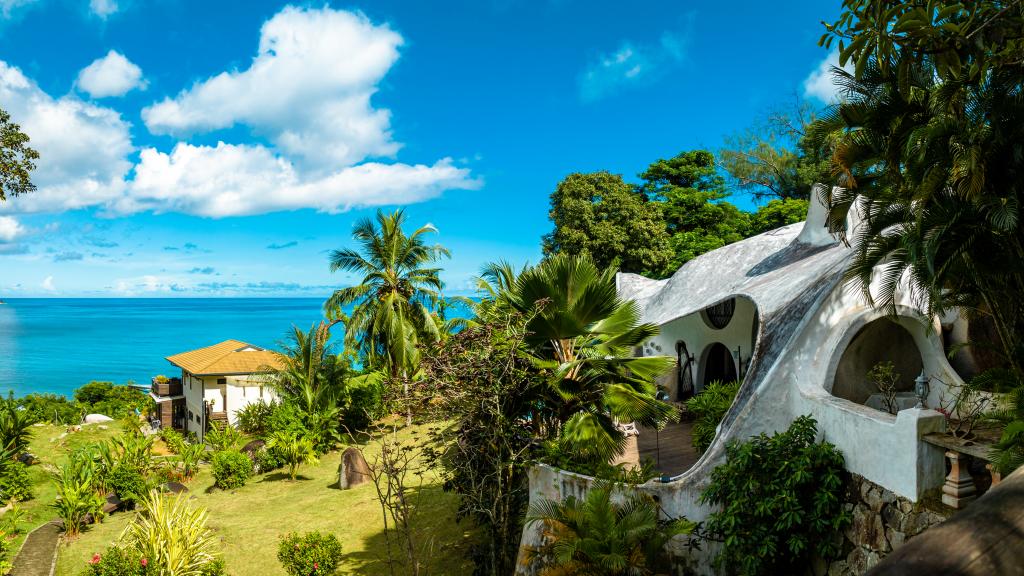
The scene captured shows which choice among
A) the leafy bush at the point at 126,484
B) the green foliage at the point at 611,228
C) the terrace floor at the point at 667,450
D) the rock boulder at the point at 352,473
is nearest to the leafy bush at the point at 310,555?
the rock boulder at the point at 352,473

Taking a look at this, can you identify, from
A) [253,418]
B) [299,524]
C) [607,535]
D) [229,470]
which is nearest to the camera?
[607,535]

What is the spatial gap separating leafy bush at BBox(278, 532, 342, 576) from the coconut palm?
12814 mm

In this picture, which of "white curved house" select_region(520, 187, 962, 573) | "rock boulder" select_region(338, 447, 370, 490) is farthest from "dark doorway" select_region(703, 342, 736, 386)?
"rock boulder" select_region(338, 447, 370, 490)

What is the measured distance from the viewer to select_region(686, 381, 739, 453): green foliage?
1373 centimetres

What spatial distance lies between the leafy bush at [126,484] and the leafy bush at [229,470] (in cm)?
239

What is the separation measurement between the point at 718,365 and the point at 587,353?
10.9 metres

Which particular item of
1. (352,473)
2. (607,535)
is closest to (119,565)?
(352,473)

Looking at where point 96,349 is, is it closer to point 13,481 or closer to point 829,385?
point 13,481

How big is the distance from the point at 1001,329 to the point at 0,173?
20.4 meters

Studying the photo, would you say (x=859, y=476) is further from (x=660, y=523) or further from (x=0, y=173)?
(x=0, y=173)

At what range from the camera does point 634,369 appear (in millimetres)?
11953

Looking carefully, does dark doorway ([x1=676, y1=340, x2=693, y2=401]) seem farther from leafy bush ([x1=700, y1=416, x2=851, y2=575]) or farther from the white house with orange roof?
the white house with orange roof

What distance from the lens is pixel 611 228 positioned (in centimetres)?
3350

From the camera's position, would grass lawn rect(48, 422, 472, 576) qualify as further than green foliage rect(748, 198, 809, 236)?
No
